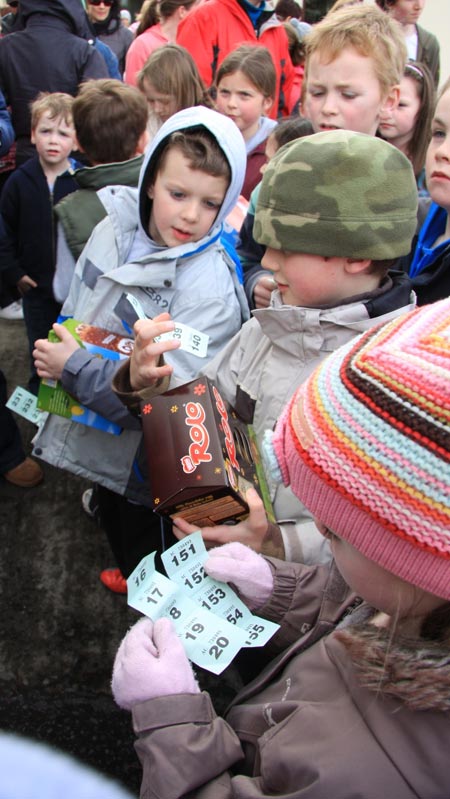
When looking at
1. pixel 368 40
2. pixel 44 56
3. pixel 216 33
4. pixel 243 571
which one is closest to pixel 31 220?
pixel 44 56

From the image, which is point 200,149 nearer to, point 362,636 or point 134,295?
point 134,295

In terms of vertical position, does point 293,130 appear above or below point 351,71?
below

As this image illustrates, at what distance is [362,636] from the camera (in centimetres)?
99

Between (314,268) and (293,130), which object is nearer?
(314,268)

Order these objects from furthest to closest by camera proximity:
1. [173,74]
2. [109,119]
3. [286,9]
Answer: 1. [286,9]
2. [173,74]
3. [109,119]

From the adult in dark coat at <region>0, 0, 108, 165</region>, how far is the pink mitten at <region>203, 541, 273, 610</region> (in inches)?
145

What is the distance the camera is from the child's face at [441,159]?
75.0 inches

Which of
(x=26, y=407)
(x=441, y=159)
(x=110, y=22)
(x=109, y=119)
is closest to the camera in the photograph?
(x=441, y=159)

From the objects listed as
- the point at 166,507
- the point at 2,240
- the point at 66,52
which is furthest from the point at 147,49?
the point at 166,507

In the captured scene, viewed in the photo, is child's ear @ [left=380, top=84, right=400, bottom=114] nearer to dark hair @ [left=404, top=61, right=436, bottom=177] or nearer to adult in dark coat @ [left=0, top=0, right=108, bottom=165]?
dark hair @ [left=404, top=61, right=436, bottom=177]

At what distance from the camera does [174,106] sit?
11.5 feet

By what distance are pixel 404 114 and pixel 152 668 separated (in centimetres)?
271

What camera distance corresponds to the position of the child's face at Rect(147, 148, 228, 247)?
209 centimetres

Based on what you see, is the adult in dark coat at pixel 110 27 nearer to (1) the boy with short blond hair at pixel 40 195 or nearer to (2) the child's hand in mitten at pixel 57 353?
(1) the boy with short blond hair at pixel 40 195
